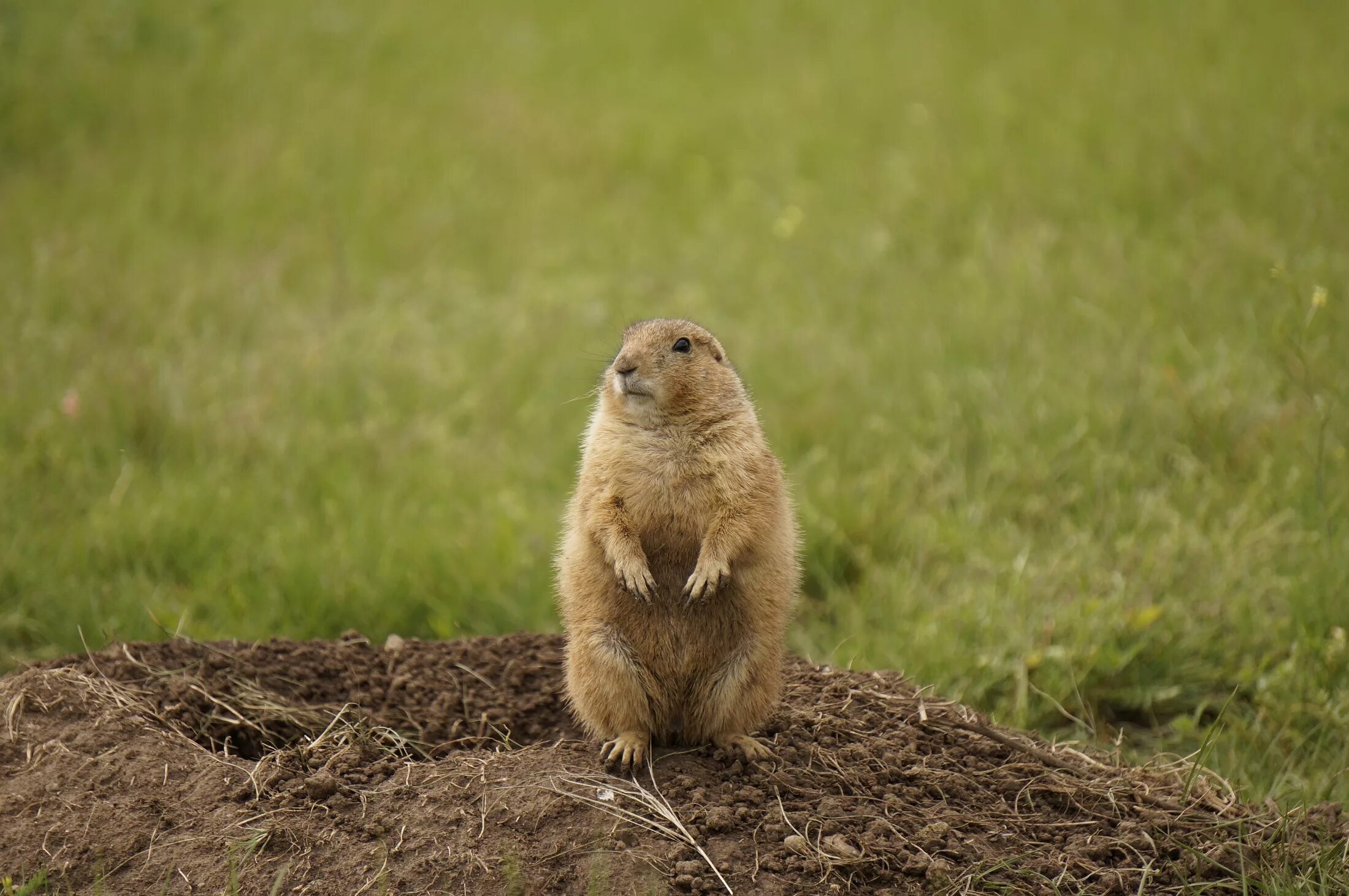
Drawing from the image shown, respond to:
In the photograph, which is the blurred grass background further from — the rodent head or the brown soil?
the rodent head

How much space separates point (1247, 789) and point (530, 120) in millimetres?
8779

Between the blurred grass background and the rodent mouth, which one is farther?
the blurred grass background

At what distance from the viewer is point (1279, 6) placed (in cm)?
1181

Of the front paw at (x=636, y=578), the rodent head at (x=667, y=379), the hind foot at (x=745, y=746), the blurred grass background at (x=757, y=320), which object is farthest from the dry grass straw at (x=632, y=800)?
the blurred grass background at (x=757, y=320)

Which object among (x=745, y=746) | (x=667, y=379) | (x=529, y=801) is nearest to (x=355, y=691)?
(x=529, y=801)

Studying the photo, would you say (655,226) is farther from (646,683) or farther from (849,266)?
(646,683)

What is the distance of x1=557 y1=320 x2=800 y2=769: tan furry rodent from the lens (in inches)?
143

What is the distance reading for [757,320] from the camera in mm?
8375

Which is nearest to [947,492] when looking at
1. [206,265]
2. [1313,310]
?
[1313,310]

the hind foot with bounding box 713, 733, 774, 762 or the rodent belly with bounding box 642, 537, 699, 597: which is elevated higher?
the rodent belly with bounding box 642, 537, 699, 597

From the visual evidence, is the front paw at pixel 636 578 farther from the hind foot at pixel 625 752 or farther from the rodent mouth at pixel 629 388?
the rodent mouth at pixel 629 388

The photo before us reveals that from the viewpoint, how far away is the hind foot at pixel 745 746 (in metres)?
3.64

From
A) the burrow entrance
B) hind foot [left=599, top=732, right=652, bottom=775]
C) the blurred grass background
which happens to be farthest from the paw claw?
the blurred grass background

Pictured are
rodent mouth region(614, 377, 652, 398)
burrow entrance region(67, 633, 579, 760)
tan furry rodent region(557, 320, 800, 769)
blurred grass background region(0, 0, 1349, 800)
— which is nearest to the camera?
tan furry rodent region(557, 320, 800, 769)
